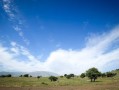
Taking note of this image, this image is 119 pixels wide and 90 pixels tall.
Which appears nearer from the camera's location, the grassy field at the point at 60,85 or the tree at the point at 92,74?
the grassy field at the point at 60,85

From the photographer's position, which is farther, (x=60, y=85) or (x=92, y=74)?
(x=92, y=74)

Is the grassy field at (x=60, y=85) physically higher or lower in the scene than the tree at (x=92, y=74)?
lower

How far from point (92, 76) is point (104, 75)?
1415 inches

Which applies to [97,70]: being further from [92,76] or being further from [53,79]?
[53,79]

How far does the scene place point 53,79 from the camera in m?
85.9

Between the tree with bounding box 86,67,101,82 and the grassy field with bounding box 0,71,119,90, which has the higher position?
the tree with bounding box 86,67,101,82

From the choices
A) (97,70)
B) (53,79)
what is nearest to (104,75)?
(97,70)

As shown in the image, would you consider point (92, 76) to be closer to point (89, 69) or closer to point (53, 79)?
point (89, 69)

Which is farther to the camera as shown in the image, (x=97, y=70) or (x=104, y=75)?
(x=104, y=75)

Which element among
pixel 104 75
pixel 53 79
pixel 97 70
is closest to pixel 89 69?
pixel 97 70

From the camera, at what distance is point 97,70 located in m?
85.2

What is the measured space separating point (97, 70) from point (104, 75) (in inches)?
1286

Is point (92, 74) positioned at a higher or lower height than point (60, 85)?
higher

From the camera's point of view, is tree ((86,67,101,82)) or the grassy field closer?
the grassy field
